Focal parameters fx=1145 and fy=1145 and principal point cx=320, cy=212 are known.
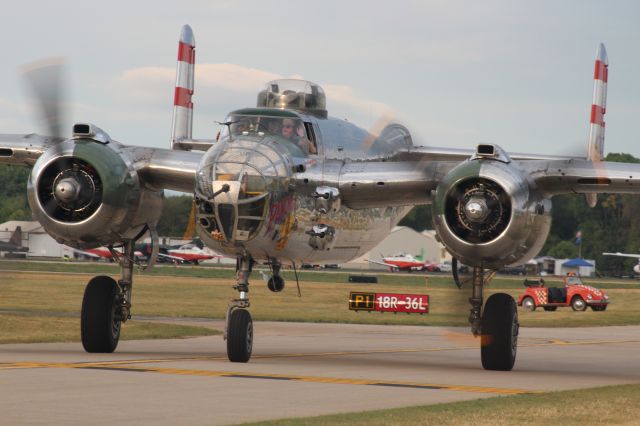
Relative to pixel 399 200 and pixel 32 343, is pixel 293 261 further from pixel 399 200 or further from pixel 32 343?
pixel 32 343

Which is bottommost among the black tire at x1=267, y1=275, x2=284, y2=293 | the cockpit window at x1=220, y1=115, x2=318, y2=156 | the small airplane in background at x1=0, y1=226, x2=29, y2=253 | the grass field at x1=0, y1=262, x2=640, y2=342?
the grass field at x1=0, y1=262, x2=640, y2=342

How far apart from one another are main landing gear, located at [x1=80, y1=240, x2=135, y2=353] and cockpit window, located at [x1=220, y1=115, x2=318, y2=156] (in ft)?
12.0

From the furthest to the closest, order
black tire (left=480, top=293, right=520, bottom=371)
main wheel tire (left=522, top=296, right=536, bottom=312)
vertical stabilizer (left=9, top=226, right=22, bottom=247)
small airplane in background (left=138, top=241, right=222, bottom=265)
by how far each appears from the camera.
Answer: small airplane in background (left=138, top=241, right=222, bottom=265), main wheel tire (left=522, top=296, right=536, bottom=312), vertical stabilizer (left=9, top=226, right=22, bottom=247), black tire (left=480, top=293, right=520, bottom=371)

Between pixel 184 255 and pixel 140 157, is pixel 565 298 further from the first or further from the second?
pixel 184 255

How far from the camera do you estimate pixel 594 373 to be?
2330cm

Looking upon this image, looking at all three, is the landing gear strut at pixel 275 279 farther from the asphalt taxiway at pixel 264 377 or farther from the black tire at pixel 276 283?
the asphalt taxiway at pixel 264 377

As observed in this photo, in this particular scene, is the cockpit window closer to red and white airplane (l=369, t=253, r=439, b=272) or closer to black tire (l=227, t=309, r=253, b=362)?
black tire (l=227, t=309, r=253, b=362)

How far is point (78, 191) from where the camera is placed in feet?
70.1

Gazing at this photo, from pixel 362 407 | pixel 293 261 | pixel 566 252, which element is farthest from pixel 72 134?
pixel 566 252

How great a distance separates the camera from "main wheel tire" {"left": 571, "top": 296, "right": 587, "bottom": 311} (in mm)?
58812

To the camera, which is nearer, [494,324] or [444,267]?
[494,324]

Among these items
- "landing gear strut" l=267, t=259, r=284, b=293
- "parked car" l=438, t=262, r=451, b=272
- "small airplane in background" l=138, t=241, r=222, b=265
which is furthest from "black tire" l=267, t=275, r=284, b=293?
"parked car" l=438, t=262, r=451, b=272

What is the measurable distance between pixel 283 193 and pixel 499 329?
4.91 m

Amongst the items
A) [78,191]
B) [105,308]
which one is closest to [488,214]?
[78,191]
